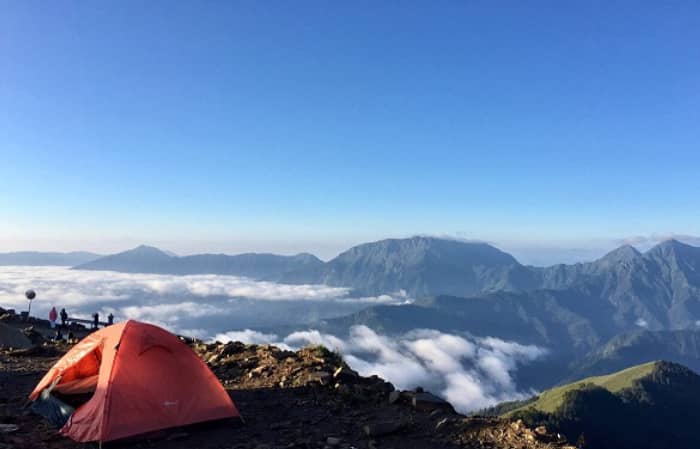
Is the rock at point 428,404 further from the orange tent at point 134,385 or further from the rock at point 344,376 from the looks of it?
the orange tent at point 134,385

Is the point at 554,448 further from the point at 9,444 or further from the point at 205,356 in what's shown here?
the point at 205,356

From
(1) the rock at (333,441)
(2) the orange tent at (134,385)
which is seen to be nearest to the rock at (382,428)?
(1) the rock at (333,441)

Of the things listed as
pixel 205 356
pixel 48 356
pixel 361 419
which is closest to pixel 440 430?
pixel 361 419

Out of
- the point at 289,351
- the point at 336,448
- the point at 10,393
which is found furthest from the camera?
the point at 289,351

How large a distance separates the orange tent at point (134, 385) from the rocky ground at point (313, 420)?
0.32m

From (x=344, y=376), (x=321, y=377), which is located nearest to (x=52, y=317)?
(x=321, y=377)

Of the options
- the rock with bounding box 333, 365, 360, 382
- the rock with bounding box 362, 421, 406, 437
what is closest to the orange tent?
the rock with bounding box 362, 421, 406, 437

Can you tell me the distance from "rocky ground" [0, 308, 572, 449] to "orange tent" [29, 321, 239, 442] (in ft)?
1.04

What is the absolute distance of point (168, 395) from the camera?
11422 millimetres

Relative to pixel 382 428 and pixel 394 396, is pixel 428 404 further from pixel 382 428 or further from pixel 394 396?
pixel 382 428

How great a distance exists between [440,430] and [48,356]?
18568 mm

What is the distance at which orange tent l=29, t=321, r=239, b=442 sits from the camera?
1058cm

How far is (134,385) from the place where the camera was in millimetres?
11172

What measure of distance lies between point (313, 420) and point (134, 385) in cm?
434
